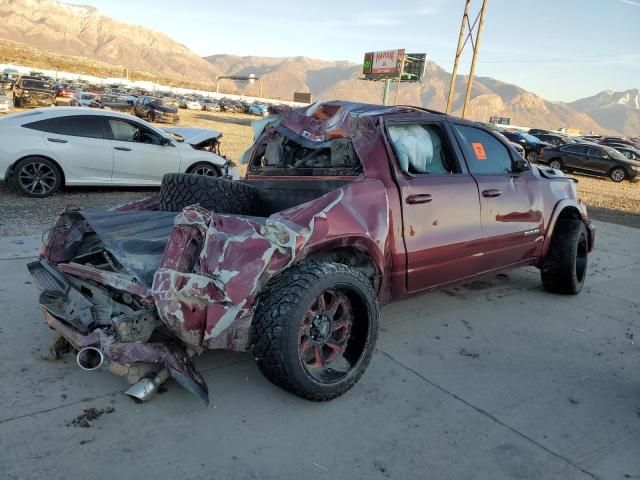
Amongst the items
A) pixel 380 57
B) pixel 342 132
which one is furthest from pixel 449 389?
pixel 380 57

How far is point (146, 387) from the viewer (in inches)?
113

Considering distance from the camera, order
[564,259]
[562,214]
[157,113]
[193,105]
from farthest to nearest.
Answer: [193,105]
[157,113]
[562,214]
[564,259]

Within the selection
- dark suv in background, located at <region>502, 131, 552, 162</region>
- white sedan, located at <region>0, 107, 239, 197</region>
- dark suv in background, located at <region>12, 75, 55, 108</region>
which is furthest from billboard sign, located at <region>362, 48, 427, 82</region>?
white sedan, located at <region>0, 107, 239, 197</region>

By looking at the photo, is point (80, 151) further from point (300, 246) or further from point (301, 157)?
point (300, 246)

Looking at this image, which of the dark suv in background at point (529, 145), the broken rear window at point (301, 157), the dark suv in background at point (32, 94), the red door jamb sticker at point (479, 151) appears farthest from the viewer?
the dark suv in background at point (32, 94)

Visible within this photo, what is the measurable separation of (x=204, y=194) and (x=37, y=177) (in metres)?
5.88

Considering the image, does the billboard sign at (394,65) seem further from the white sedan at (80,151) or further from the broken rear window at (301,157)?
the broken rear window at (301,157)

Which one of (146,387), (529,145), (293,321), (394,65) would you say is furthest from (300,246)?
(394,65)

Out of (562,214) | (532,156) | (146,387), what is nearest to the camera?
(146,387)

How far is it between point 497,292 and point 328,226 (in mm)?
3082

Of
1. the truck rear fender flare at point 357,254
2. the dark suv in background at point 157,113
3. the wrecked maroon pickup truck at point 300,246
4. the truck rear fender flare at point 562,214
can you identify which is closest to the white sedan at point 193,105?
the dark suv in background at point 157,113

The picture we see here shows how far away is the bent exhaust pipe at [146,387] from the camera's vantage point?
284 centimetres

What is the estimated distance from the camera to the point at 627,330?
4750 mm

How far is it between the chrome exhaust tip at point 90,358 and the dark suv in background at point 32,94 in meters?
27.9
